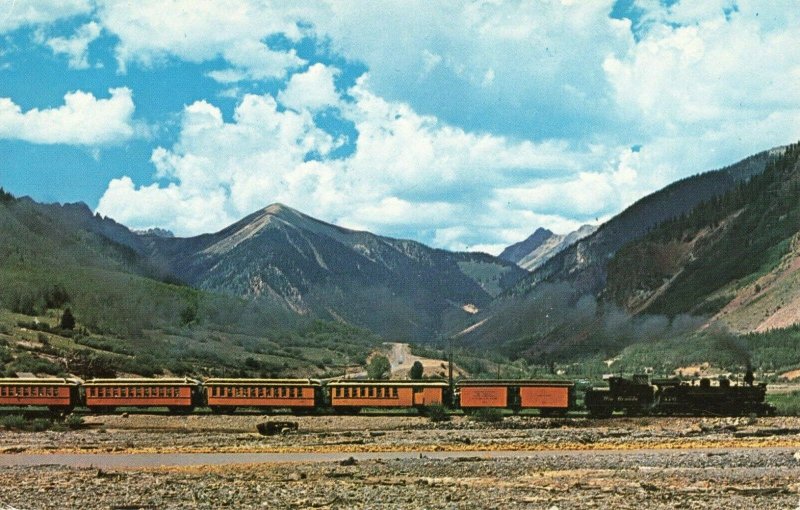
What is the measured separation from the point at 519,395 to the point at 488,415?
10.3ft

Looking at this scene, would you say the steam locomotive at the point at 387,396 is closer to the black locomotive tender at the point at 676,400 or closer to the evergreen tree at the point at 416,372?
the black locomotive tender at the point at 676,400

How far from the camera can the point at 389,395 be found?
219ft

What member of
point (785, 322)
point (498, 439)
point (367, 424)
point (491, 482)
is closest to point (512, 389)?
point (367, 424)

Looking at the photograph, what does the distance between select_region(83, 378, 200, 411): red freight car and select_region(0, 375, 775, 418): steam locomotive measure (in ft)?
0.21

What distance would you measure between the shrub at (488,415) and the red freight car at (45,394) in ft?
84.4

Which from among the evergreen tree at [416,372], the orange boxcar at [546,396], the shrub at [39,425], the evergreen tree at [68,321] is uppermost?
the evergreen tree at [68,321]

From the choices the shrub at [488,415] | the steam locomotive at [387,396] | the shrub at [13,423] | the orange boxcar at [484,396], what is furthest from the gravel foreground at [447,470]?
the shrub at [13,423]

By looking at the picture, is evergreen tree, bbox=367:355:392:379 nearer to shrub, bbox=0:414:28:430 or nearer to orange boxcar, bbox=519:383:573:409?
orange boxcar, bbox=519:383:573:409

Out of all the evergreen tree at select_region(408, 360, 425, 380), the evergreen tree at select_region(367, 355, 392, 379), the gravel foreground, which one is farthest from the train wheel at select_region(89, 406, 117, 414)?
the evergreen tree at select_region(408, 360, 425, 380)

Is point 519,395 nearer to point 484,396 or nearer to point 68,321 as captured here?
point 484,396

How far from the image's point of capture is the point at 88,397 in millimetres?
68375

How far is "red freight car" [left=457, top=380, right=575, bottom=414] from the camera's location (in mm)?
65625

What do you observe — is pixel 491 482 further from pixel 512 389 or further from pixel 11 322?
pixel 11 322

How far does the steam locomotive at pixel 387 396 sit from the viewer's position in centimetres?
6569
